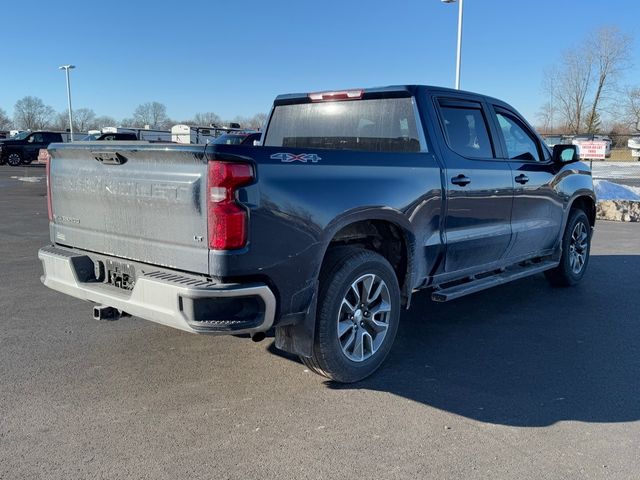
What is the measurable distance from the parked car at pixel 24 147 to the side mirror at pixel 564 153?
31998mm

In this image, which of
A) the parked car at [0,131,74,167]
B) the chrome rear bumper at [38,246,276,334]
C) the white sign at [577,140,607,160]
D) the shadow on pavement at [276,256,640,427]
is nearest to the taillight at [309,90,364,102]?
the shadow on pavement at [276,256,640,427]

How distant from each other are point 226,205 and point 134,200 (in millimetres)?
792

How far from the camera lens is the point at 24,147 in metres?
32.9

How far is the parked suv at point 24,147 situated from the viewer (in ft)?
107

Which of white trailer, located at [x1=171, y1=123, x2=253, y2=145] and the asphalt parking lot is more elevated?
white trailer, located at [x1=171, y1=123, x2=253, y2=145]

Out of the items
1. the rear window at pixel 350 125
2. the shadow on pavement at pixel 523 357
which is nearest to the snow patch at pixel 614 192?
the shadow on pavement at pixel 523 357

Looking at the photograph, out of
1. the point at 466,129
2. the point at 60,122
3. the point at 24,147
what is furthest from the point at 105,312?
the point at 60,122

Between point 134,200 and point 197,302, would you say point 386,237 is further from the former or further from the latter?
point 134,200

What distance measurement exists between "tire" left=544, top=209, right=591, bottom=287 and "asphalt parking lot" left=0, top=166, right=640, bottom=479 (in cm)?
100

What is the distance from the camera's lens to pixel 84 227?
13.2 ft

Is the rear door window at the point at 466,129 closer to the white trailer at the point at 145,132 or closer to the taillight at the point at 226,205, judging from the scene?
the taillight at the point at 226,205

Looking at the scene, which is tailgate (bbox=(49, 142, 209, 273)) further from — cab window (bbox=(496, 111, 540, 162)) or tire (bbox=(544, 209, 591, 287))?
tire (bbox=(544, 209, 591, 287))

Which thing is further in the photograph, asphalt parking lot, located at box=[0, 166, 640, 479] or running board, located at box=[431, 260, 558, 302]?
running board, located at box=[431, 260, 558, 302]

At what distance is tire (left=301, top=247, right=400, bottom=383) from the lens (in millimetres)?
3736
